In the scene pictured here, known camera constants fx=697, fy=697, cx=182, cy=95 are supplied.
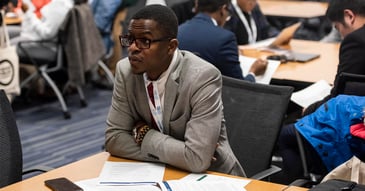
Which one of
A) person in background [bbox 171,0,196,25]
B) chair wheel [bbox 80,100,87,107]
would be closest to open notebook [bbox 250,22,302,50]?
person in background [bbox 171,0,196,25]

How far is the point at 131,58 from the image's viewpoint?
270 cm

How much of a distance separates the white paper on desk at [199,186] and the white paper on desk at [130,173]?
79 millimetres

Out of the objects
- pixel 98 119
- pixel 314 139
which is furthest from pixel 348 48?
pixel 98 119

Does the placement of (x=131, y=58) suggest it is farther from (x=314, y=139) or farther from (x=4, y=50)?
(x=4, y=50)

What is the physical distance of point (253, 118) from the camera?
3.28 m

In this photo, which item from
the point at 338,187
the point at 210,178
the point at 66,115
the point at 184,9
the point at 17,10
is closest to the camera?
the point at 338,187

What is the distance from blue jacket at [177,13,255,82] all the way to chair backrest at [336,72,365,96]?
0.73 metres

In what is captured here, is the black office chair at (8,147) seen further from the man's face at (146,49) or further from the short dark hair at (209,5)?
the short dark hair at (209,5)

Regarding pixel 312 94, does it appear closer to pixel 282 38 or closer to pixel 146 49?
pixel 282 38

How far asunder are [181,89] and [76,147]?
2720 millimetres

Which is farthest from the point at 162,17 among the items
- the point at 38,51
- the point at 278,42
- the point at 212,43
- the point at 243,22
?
the point at 38,51

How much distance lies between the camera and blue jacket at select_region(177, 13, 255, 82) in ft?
12.9

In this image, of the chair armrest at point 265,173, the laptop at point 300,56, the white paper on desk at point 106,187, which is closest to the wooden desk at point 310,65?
the laptop at point 300,56

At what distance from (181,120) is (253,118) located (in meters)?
0.62
